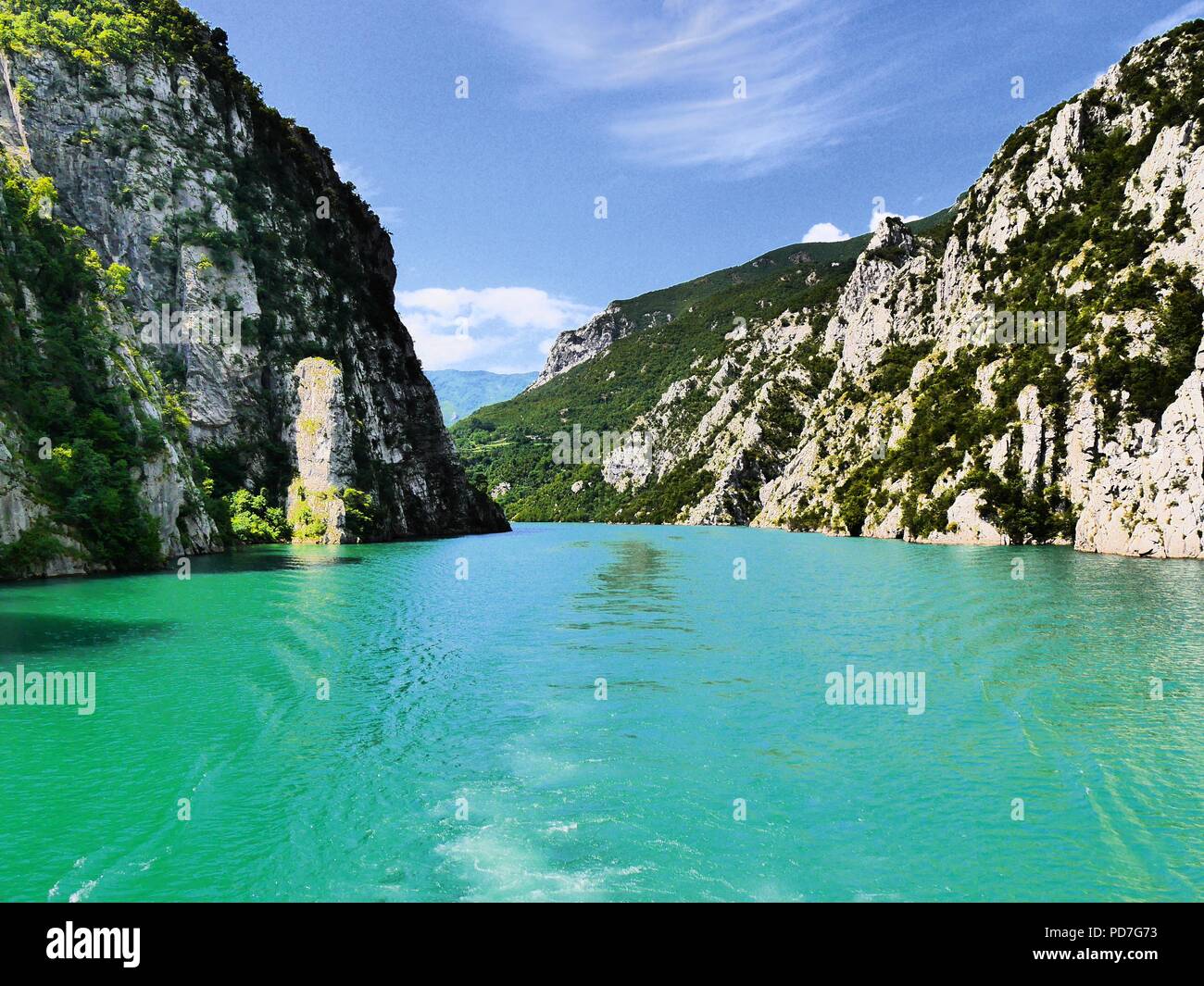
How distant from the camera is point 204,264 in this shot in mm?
77000

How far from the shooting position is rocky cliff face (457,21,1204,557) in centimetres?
6431

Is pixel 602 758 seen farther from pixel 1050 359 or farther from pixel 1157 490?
pixel 1050 359

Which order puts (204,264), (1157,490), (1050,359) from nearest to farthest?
(1157,490) → (204,264) → (1050,359)

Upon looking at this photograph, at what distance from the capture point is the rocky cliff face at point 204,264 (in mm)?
65500

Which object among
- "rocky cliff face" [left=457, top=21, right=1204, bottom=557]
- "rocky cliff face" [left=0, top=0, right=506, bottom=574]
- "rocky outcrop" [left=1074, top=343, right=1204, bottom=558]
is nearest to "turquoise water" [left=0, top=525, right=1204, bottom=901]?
"rocky outcrop" [left=1074, top=343, right=1204, bottom=558]

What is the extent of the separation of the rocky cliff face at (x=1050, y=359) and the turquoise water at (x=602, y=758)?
4343cm

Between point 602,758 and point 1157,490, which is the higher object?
point 1157,490

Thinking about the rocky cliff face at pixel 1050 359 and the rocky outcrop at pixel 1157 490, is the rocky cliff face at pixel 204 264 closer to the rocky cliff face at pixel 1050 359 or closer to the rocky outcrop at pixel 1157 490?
the rocky cliff face at pixel 1050 359

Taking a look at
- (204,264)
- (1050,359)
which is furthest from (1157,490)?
(204,264)

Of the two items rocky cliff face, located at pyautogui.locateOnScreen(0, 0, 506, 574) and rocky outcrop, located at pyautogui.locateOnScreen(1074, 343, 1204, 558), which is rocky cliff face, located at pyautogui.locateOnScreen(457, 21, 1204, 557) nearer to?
rocky outcrop, located at pyautogui.locateOnScreen(1074, 343, 1204, 558)

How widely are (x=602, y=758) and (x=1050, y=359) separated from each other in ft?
283

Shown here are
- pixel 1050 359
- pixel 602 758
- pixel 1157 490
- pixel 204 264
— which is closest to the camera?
pixel 602 758

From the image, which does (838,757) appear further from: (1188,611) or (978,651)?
(1188,611)

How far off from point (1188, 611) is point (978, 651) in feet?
45.4
